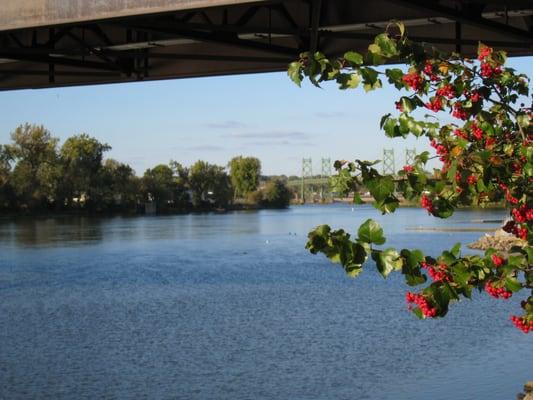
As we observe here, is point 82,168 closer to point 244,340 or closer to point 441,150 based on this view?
point 244,340

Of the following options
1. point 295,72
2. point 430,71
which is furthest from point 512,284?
point 295,72

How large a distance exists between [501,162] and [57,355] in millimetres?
19046

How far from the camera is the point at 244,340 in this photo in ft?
78.5

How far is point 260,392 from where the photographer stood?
1814 centimetres

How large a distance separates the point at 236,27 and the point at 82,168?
137m

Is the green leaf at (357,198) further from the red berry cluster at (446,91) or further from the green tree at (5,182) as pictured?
the green tree at (5,182)

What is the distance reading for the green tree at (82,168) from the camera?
461 ft

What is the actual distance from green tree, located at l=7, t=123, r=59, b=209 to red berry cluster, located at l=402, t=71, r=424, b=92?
132 m

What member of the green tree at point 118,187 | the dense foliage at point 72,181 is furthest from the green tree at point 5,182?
the green tree at point 118,187

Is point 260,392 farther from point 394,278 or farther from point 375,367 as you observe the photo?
point 394,278

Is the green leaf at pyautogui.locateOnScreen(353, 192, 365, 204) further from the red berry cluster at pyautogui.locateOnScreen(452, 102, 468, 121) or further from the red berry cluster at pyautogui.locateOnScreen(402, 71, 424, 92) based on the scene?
the red berry cluster at pyautogui.locateOnScreen(452, 102, 468, 121)

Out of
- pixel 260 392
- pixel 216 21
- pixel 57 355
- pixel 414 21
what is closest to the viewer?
pixel 414 21

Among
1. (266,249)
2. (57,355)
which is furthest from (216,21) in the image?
(266,249)

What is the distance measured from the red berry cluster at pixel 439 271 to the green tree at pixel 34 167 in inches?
5189
